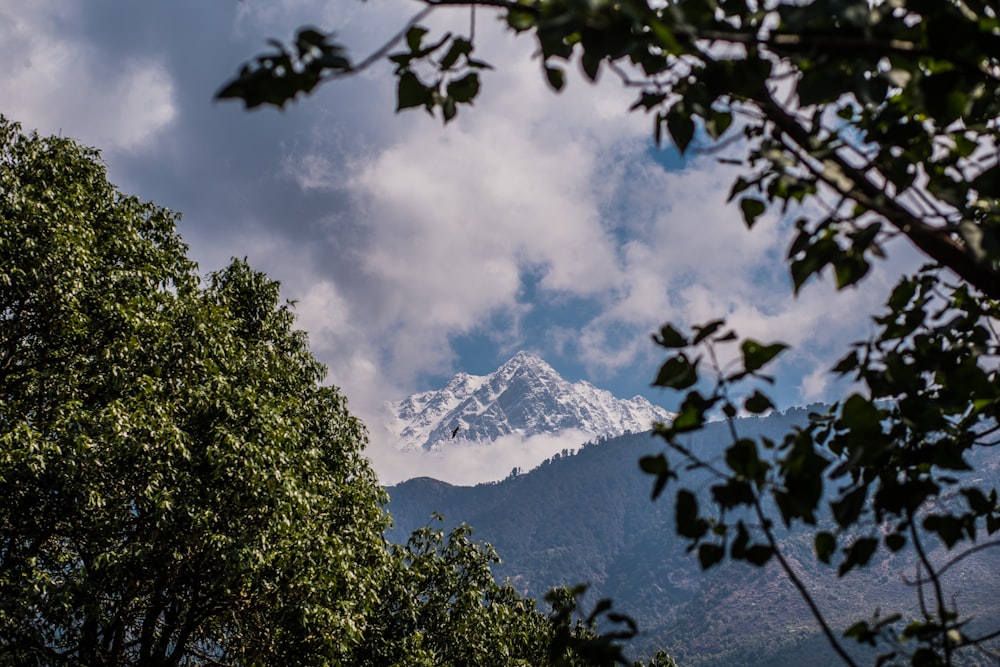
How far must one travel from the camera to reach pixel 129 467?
12.3m

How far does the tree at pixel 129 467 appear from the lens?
1156cm

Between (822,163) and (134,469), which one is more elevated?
(134,469)

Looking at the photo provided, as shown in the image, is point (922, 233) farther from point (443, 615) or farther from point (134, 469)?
point (443, 615)

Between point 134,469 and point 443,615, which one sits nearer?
point 134,469

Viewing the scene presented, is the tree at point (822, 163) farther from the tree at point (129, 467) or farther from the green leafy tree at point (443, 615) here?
the green leafy tree at point (443, 615)

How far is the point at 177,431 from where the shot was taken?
38.8 ft

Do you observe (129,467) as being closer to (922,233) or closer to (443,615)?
(443,615)

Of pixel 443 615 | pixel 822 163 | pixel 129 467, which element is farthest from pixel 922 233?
pixel 443 615

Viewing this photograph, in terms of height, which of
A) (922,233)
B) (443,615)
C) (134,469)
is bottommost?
(443,615)

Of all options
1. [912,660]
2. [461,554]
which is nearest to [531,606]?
[461,554]

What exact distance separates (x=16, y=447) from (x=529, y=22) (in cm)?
1203

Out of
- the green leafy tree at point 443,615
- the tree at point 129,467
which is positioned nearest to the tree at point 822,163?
the tree at point 129,467

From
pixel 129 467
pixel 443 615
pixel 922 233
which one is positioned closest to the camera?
pixel 922 233

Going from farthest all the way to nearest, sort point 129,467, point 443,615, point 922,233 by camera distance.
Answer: point 443,615 < point 129,467 < point 922,233
